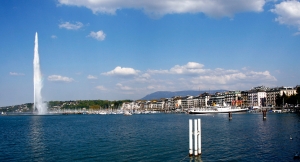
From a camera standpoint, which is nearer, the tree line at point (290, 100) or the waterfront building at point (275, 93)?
the tree line at point (290, 100)

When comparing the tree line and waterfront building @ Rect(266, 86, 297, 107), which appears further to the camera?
waterfront building @ Rect(266, 86, 297, 107)

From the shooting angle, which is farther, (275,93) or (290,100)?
(275,93)

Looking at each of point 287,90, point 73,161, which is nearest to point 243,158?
point 73,161

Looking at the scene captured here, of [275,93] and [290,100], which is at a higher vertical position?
[275,93]

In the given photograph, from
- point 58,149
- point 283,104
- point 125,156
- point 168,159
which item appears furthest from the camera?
point 283,104

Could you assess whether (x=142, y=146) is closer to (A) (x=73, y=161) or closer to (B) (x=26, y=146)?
(A) (x=73, y=161)

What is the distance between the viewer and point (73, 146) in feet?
→ 135

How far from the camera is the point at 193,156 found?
101 feet

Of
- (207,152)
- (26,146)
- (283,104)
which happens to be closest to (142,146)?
(207,152)

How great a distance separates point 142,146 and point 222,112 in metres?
128

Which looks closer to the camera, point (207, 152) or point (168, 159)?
point (168, 159)

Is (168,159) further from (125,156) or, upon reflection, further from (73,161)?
(73,161)

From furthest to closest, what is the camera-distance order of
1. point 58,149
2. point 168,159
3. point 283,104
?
point 283,104
point 58,149
point 168,159

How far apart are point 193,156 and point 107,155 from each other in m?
9.38
